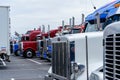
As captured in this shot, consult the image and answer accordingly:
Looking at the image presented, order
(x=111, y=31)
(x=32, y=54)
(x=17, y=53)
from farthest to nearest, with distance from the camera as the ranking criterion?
(x=17, y=53) → (x=32, y=54) → (x=111, y=31)

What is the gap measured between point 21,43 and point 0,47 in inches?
576

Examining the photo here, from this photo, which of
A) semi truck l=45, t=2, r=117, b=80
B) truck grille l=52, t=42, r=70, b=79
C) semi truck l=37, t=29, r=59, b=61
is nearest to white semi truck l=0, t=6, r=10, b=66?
semi truck l=37, t=29, r=59, b=61

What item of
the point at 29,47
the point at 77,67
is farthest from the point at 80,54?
the point at 29,47

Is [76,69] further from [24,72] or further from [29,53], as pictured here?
[29,53]

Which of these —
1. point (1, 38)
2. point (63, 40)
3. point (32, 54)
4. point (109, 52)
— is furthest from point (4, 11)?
point (109, 52)

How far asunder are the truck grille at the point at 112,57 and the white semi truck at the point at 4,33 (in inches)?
760

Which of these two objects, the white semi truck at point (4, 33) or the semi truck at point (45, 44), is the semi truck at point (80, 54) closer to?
the white semi truck at point (4, 33)

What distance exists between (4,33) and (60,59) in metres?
16.5

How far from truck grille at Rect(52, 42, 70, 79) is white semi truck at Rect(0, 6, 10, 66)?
1550 centimetres

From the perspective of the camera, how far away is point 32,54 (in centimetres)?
3766

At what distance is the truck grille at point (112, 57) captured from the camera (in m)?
4.56

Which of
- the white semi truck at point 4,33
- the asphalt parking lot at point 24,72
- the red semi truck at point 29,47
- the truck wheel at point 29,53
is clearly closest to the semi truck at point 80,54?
the asphalt parking lot at point 24,72

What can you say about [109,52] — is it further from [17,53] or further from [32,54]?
[17,53]

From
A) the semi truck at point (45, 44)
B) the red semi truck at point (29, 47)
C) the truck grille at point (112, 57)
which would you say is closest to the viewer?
the truck grille at point (112, 57)
